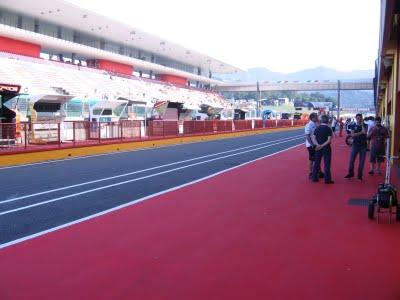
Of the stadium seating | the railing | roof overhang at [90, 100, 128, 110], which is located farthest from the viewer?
the stadium seating

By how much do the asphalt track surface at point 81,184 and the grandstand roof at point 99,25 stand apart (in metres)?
32.8

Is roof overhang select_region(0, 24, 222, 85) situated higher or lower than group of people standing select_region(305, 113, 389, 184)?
higher

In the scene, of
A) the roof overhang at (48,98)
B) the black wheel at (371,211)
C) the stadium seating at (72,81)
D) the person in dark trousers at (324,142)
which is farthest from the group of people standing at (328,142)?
the stadium seating at (72,81)

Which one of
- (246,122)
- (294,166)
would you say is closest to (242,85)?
(246,122)

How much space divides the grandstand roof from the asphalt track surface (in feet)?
108

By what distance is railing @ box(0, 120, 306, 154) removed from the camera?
17984 millimetres

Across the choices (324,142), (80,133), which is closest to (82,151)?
(80,133)

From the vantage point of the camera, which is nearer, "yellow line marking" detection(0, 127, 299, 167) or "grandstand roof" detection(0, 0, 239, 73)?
"yellow line marking" detection(0, 127, 299, 167)

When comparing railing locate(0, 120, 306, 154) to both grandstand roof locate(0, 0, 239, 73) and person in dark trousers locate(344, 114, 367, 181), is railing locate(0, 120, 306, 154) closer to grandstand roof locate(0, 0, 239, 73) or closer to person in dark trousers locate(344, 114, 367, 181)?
person in dark trousers locate(344, 114, 367, 181)

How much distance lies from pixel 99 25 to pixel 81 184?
160ft

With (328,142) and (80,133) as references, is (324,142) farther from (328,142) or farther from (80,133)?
(80,133)

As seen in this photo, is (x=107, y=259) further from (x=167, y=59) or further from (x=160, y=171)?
(x=167, y=59)

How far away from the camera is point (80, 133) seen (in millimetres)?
21906

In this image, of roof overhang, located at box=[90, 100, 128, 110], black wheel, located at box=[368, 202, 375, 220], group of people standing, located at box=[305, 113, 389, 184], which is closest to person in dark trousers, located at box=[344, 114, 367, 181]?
group of people standing, located at box=[305, 113, 389, 184]
